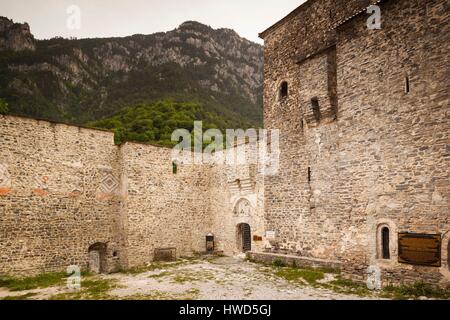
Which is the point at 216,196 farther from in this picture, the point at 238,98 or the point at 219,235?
the point at 238,98

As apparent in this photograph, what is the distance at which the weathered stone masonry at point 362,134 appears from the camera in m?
8.05

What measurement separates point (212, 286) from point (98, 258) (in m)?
7.03

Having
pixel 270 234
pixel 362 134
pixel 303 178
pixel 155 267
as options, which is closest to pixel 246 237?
pixel 270 234

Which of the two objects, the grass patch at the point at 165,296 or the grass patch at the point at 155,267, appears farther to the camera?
the grass patch at the point at 155,267

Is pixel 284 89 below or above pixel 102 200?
above

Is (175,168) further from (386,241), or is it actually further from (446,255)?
(446,255)

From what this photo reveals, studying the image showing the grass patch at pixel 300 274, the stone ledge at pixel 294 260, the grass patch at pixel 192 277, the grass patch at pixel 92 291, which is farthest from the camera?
the stone ledge at pixel 294 260

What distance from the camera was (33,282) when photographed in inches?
436

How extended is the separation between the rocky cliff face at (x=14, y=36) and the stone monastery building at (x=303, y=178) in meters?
15.2

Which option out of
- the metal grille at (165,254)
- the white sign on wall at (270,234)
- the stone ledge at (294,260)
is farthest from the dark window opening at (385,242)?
the metal grille at (165,254)

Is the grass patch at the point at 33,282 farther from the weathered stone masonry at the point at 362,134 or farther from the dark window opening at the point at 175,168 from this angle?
the weathered stone masonry at the point at 362,134

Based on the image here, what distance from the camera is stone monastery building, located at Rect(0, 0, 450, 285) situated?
8.23 m
